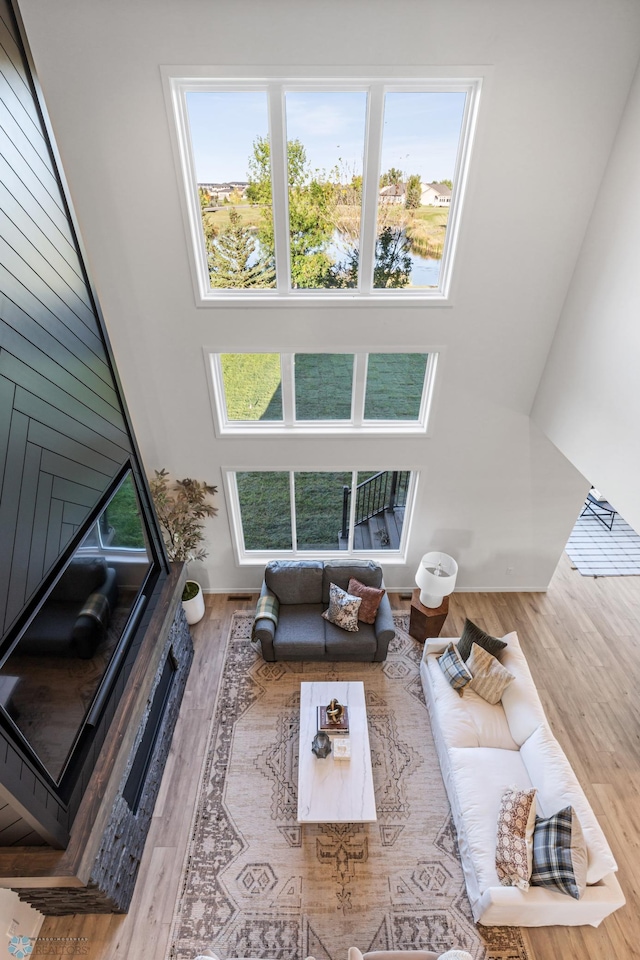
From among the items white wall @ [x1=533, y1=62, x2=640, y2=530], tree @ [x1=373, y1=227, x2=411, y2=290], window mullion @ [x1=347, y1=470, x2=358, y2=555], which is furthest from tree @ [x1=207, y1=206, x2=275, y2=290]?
white wall @ [x1=533, y1=62, x2=640, y2=530]

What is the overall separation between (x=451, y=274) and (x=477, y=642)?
331 cm

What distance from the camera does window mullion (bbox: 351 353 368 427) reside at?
448cm

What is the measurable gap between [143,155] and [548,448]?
4503mm

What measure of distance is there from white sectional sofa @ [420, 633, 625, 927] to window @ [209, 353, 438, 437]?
2334 mm

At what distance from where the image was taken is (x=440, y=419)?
188 inches

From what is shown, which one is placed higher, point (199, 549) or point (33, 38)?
point (33, 38)

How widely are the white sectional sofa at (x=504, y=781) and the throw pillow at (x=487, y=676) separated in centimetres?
7

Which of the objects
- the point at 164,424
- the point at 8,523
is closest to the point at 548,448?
the point at 164,424

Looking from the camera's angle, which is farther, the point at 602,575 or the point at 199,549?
the point at 602,575

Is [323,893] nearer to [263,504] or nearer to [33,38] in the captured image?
[263,504]

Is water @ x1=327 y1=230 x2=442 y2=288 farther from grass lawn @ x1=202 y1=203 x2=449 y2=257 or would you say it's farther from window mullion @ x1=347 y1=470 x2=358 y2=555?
window mullion @ x1=347 y1=470 x2=358 y2=555

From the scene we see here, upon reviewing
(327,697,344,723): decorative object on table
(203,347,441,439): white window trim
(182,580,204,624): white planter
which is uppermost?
(203,347,441,439): white window trim

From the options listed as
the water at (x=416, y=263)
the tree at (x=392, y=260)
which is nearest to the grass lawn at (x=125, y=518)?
the water at (x=416, y=263)

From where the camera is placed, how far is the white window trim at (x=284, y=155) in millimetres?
3301
